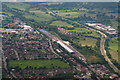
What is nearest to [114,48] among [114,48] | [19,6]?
[114,48]

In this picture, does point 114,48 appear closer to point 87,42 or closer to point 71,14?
point 87,42

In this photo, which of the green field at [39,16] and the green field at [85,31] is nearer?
the green field at [85,31]

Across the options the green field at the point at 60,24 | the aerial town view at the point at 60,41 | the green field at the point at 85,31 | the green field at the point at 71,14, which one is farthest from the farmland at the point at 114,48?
the green field at the point at 71,14

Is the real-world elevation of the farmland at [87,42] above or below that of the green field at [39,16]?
below

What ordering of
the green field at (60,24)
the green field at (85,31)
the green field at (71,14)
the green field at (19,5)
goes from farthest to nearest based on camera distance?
the green field at (19,5), the green field at (71,14), the green field at (60,24), the green field at (85,31)

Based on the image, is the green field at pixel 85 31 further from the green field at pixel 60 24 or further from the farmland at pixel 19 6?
the farmland at pixel 19 6

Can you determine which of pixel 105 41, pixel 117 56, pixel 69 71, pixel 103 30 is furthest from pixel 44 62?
pixel 103 30

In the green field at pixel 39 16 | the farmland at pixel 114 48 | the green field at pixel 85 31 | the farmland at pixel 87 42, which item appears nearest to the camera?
the farmland at pixel 114 48

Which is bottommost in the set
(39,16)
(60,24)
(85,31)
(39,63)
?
(39,63)
